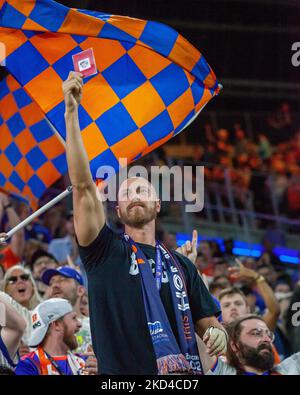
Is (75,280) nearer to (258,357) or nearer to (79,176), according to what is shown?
Result: (258,357)

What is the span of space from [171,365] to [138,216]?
807mm

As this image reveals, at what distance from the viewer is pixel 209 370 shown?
598 centimetres

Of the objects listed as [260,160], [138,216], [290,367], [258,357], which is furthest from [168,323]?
[260,160]

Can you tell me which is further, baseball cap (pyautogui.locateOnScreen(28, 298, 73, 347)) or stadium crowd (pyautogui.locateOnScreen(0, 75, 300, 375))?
baseball cap (pyautogui.locateOnScreen(28, 298, 73, 347))

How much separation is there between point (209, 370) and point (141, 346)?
0.84m

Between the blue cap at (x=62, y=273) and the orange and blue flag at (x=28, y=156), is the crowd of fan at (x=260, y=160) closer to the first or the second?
the orange and blue flag at (x=28, y=156)

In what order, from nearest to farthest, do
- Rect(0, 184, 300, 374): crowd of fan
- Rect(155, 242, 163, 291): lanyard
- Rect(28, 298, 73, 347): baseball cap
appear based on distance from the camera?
Rect(155, 242, 163, 291): lanyard < Rect(28, 298, 73, 347): baseball cap < Rect(0, 184, 300, 374): crowd of fan

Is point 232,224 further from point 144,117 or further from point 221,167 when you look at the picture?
point 144,117

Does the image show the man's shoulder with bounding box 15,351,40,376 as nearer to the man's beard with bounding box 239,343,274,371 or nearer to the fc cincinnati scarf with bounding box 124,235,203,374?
the fc cincinnati scarf with bounding box 124,235,203,374

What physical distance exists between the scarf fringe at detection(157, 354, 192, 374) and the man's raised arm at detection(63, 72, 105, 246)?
2.16 ft

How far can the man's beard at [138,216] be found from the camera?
5586mm

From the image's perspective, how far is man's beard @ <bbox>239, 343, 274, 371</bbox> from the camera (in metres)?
6.25

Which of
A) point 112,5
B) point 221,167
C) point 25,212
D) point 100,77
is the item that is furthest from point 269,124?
point 100,77

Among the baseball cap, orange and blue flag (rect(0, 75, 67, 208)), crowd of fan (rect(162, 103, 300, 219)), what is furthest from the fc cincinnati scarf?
crowd of fan (rect(162, 103, 300, 219))
